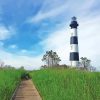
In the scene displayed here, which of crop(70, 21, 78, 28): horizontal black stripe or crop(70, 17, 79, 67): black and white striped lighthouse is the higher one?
crop(70, 21, 78, 28): horizontal black stripe

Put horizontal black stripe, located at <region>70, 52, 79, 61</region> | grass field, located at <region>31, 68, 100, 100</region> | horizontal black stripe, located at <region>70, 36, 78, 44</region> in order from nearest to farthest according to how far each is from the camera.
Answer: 1. grass field, located at <region>31, 68, 100, 100</region>
2. horizontal black stripe, located at <region>70, 52, 79, 61</region>
3. horizontal black stripe, located at <region>70, 36, 78, 44</region>

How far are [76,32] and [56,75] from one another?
1990cm

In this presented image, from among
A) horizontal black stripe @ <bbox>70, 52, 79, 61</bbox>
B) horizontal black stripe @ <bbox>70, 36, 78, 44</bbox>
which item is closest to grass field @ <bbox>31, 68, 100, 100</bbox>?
horizontal black stripe @ <bbox>70, 52, 79, 61</bbox>

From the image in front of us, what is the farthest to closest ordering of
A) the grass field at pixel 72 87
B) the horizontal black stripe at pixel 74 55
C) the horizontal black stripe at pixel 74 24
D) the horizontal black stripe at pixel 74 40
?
1. the horizontal black stripe at pixel 74 24
2. the horizontal black stripe at pixel 74 40
3. the horizontal black stripe at pixel 74 55
4. the grass field at pixel 72 87

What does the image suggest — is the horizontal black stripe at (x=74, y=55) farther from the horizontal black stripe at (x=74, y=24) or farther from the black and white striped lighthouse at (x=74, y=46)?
the horizontal black stripe at (x=74, y=24)

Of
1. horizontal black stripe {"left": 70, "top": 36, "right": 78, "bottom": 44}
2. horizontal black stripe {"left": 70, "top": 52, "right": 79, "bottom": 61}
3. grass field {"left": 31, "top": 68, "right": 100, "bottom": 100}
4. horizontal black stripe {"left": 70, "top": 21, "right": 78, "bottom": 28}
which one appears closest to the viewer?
grass field {"left": 31, "top": 68, "right": 100, "bottom": 100}

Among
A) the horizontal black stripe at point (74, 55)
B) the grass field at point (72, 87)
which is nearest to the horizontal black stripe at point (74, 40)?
the horizontal black stripe at point (74, 55)

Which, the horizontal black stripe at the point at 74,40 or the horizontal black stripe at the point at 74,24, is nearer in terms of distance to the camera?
the horizontal black stripe at the point at 74,40

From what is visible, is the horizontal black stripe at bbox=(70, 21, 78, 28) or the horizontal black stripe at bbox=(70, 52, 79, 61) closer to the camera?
the horizontal black stripe at bbox=(70, 52, 79, 61)

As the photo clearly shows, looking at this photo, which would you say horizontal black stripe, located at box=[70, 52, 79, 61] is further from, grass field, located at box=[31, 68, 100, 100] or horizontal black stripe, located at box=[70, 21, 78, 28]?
grass field, located at box=[31, 68, 100, 100]

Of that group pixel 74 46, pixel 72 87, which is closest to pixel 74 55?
pixel 74 46

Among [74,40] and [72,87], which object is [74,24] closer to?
[74,40]

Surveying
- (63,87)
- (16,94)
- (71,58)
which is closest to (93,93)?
(63,87)

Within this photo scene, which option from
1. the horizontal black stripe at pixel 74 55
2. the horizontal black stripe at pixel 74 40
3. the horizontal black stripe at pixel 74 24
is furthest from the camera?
the horizontal black stripe at pixel 74 24
